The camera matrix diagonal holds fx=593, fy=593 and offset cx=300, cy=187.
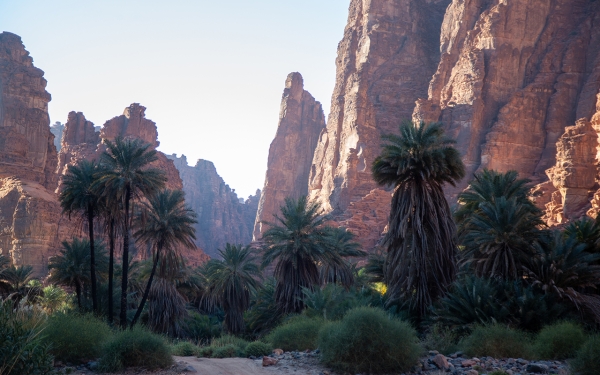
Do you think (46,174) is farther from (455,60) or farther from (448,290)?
(448,290)

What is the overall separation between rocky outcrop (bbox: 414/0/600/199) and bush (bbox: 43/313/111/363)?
5693 centimetres

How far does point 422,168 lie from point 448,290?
205 inches

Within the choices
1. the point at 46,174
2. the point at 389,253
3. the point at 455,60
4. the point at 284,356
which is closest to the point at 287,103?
the point at 455,60

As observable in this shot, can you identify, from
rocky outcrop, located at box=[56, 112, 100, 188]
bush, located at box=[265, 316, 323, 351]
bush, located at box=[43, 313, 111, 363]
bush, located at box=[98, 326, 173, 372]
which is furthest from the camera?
rocky outcrop, located at box=[56, 112, 100, 188]

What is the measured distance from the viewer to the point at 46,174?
75.4 metres

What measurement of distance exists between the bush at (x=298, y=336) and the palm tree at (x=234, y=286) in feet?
56.2

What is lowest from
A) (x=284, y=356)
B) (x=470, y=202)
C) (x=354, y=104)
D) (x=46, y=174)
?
(x=284, y=356)

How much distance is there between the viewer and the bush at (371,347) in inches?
596

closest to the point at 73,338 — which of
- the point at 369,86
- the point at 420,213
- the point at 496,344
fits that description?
the point at 496,344

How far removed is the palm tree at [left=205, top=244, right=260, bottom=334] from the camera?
3809 cm

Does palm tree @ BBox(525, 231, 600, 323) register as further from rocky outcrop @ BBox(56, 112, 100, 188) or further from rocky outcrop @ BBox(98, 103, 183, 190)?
rocky outcrop @ BBox(56, 112, 100, 188)

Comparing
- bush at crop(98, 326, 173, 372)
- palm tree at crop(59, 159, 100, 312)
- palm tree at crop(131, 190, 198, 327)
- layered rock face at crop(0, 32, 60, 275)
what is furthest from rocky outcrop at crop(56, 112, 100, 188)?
bush at crop(98, 326, 173, 372)

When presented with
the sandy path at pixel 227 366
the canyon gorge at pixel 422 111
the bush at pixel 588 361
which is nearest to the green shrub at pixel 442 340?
the bush at pixel 588 361

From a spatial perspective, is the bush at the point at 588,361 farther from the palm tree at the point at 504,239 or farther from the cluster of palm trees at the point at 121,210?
the cluster of palm trees at the point at 121,210
